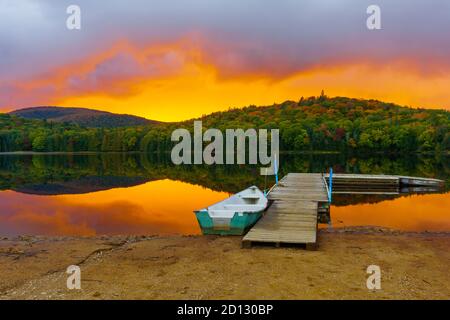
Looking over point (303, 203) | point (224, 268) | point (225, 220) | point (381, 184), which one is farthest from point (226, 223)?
point (381, 184)

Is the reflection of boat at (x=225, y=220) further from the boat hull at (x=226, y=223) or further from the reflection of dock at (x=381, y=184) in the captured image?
the reflection of dock at (x=381, y=184)

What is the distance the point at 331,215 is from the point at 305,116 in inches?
5260

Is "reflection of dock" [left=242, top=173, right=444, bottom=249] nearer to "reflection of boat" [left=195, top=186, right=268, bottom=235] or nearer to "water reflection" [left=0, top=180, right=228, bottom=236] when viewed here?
"reflection of boat" [left=195, top=186, right=268, bottom=235]

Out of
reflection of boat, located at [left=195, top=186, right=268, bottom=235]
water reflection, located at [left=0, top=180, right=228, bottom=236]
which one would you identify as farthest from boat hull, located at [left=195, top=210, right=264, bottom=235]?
water reflection, located at [left=0, top=180, right=228, bottom=236]

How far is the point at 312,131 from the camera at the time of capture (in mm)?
118125

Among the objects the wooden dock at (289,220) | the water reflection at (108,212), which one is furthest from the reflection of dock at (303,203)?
the water reflection at (108,212)

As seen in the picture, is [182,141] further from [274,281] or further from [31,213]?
[274,281]

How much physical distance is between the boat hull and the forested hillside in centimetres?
9965

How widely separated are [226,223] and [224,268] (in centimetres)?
413

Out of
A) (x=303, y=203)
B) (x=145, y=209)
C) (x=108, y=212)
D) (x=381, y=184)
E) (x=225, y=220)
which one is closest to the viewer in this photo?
(x=225, y=220)

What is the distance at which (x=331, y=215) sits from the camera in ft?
63.7

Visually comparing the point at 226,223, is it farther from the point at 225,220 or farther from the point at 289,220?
the point at 289,220

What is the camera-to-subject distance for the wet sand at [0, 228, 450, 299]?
7340mm
